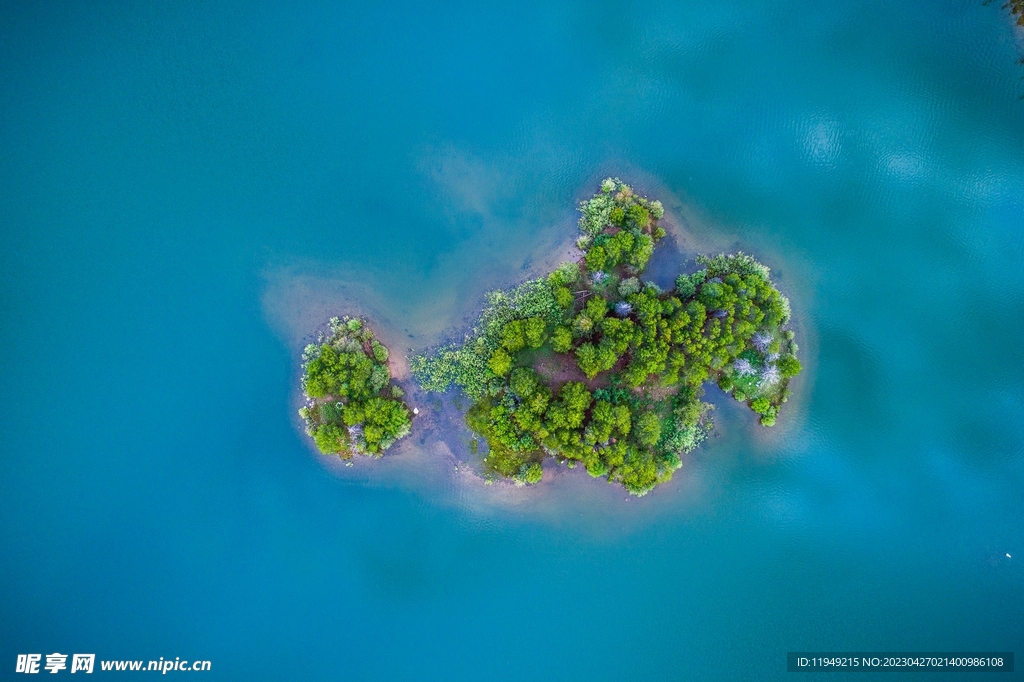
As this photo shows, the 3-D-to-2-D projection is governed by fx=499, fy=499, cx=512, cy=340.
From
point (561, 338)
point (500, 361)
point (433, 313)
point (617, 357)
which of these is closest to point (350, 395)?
point (433, 313)

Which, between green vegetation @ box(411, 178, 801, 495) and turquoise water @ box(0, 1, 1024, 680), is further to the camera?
turquoise water @ box(0, 1, 1024, 680)

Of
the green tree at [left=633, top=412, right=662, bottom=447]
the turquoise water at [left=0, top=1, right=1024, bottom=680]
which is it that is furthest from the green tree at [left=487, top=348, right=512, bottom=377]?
the green tree at [left=633, top=412, right=662, bottom=447]

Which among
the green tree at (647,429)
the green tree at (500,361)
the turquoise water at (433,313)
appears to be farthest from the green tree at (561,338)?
the green tree at (647,429)

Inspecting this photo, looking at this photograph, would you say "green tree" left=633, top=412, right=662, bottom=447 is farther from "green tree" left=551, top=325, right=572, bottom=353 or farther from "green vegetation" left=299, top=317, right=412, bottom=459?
"green vegetation" left=299, top=317, right=412, bottom=459

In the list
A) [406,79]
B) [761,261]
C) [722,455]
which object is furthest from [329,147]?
[722,455]

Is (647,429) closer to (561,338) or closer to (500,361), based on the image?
(561,338)

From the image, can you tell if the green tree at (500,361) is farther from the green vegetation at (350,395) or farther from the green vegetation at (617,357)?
the green vegetation at (350,395)
